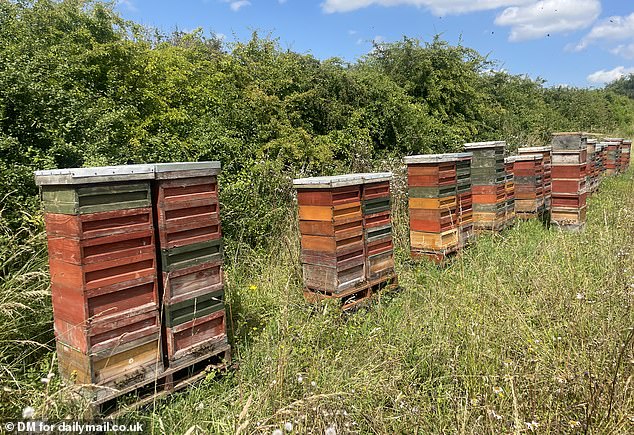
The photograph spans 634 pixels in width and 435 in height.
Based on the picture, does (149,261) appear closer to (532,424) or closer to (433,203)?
(532,424)

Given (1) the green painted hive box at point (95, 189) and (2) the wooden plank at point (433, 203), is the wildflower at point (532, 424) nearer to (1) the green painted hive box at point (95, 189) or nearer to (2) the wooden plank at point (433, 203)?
(1) the green painted hive box at point (95, 189)

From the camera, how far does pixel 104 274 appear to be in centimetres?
284

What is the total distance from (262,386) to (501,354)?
1628 millimetres

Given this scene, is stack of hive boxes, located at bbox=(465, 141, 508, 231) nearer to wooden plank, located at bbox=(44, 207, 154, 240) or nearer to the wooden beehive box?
the wooden beehive box

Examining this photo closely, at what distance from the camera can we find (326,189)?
4445mm

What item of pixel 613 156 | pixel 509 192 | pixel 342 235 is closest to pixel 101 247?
pixel 342 235

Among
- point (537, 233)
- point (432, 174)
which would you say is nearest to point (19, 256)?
point (432, 174)

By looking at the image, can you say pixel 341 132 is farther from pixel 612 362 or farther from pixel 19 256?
pixel 612 362

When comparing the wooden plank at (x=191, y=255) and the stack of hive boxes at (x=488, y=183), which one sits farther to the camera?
the stack of hive boxes at (x=488, y=183)

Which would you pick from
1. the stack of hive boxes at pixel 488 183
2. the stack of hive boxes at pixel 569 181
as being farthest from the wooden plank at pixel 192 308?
the stack of hive boxes at pixel 569 181

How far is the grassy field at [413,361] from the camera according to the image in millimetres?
2523

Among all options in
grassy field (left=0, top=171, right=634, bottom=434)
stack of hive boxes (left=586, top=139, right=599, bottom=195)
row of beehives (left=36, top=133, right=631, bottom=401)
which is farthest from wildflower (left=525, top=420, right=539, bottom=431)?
stack of hive boxes (left=586, top=139, right=599, bottom=195)

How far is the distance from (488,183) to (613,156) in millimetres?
12295

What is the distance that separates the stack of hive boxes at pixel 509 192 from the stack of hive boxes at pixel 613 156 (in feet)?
34.0
